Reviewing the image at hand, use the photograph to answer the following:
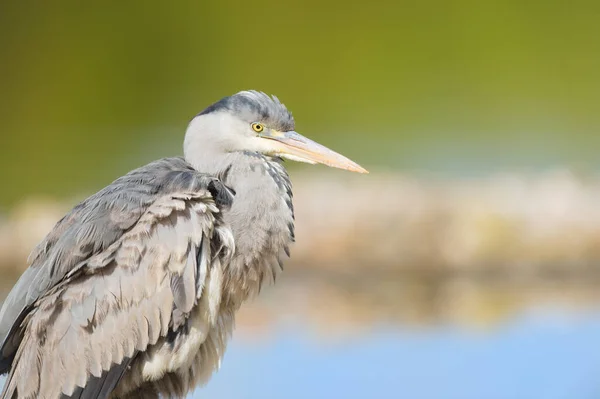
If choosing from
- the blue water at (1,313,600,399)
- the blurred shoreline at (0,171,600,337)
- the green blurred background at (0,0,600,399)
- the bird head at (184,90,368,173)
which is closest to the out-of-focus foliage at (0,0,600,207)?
the green blurred background at (0,0,600,399)

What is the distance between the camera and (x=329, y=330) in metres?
6.37

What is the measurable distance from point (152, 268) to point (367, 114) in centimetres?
936

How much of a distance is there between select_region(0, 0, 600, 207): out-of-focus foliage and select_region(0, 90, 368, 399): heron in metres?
7.34

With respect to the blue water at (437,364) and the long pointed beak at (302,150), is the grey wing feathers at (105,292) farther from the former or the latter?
the blue water at (437,364)

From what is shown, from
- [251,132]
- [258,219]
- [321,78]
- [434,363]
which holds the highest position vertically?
[321,78]

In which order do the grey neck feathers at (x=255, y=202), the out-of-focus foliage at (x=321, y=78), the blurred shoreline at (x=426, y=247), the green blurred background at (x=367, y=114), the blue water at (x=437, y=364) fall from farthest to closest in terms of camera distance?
the out-of-focus foliage at (x=321, y=78)
the green blurred background at (x=367, y=114)
the blurred shoreline at (x=426, y=247)
the blue water at (x=437, y=364)
the grey neck feathers at (x=255, y=202)

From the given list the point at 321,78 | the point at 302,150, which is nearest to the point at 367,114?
the point at 321,78

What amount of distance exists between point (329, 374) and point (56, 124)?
7.82 m

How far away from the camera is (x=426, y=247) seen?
754cm

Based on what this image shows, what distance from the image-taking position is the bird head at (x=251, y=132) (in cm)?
366

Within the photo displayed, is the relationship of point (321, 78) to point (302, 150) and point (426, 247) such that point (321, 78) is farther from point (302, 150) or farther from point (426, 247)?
point (302, 150)

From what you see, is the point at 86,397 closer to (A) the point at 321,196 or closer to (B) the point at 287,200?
(B) the point at 287,200

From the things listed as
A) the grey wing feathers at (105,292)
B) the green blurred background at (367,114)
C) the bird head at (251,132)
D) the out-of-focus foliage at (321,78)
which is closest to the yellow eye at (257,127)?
the bird head at (251,132)

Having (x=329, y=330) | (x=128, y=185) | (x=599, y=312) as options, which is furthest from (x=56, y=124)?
(x=128, y=185)
